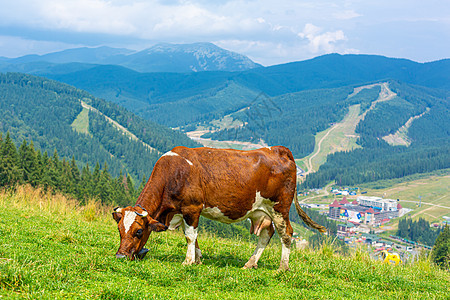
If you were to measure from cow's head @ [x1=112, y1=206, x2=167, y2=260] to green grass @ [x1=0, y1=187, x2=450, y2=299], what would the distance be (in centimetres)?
37

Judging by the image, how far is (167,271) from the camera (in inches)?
311

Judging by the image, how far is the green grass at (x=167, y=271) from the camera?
629 centimetres

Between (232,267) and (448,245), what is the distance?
2595cm

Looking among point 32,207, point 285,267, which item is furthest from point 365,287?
point 32,207

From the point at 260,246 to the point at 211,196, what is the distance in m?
2.08

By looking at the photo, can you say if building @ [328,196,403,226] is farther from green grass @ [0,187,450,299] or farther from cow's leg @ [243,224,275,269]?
cow's leg @ [243,224,275,269]

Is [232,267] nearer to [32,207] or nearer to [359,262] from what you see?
[359,262]

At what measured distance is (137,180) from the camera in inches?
7456

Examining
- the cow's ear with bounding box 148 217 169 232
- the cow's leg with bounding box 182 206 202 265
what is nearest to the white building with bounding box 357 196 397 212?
the cow's leg with bounding box 182 206 202 265

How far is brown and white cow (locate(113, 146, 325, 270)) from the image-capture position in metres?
8.77

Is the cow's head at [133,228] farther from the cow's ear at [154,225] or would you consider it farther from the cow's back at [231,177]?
the cow's back at [231,177]

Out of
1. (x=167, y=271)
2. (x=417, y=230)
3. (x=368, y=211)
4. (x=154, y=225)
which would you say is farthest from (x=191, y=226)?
(x=368, y=211)

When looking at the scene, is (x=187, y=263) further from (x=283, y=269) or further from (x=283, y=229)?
(x=283, y=229)

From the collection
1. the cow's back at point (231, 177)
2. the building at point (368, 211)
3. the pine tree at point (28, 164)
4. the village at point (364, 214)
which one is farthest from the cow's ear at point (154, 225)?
the building at point (368, 211)
